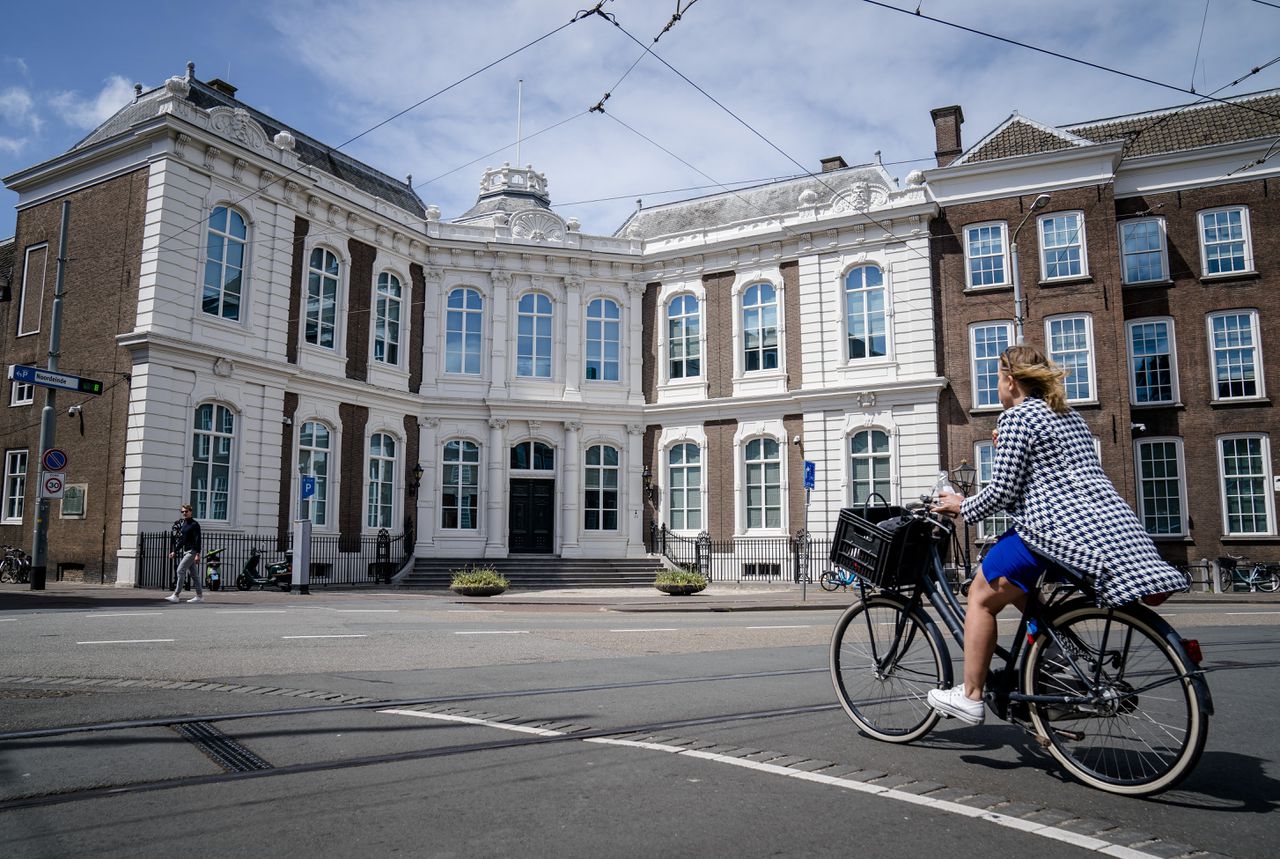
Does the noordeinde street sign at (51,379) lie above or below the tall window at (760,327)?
below

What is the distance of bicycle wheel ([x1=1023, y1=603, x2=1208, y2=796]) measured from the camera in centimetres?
366

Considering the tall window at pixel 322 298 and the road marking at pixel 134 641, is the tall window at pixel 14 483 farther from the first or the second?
the road marking at pixel 134 641

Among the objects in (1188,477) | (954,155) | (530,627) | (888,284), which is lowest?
(530,627)

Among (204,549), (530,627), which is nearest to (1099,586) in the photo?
(530,627)

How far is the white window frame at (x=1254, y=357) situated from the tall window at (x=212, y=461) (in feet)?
88.8

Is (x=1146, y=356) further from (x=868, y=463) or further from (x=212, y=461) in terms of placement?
(x=212, y=461)

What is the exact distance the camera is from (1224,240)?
26.8 metres

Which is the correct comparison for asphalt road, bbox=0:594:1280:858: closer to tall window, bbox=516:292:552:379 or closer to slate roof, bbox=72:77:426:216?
slate roof, bbox=72:77:426:216

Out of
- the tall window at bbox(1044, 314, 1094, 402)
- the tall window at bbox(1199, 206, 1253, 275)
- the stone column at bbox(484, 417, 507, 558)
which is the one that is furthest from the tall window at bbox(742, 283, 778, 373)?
the tall window at bbox(1199, 206, 1253, 275)

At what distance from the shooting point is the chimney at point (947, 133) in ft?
97.2

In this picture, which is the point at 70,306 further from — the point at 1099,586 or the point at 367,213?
the point at 1099,586

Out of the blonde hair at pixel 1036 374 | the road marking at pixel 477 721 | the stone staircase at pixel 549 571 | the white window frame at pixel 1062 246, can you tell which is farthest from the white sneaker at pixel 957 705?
the white window frame at pixel 1062 246

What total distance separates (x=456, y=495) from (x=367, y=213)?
30.3 ft

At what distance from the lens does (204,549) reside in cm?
2295
